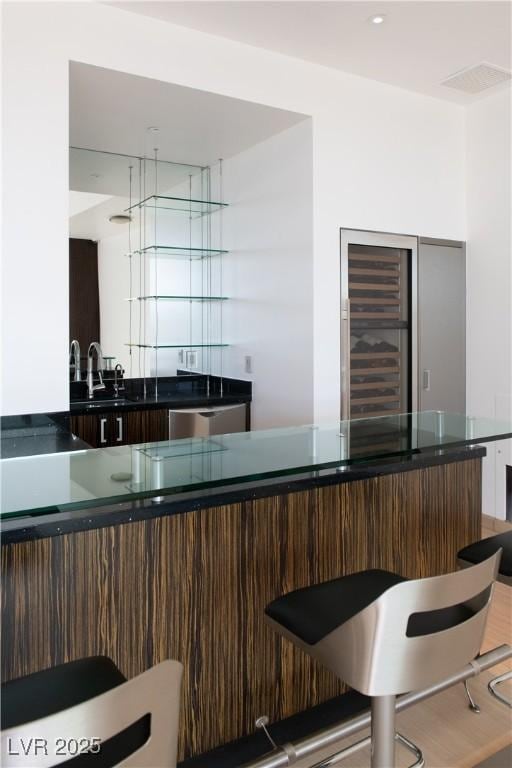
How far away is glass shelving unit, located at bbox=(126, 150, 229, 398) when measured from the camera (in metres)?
4.57

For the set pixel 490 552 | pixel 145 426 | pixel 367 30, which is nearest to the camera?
pixel 490 552

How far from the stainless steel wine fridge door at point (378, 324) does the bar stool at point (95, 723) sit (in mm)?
2794

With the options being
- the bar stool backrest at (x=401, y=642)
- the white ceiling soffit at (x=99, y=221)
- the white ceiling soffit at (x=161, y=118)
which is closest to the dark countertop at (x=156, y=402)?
the white ceiling soffit at (x=99, y=221)

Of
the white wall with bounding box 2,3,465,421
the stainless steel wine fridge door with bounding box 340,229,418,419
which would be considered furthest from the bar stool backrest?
the stainless steel wine fridge door with bounding box 340,229,418,419

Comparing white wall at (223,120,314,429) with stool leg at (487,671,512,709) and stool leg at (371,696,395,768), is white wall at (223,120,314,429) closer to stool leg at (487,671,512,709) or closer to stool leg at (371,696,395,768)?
stool leg at (487,671,512,709)

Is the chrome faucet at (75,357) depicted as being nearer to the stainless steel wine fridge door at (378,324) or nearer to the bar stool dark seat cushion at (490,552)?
the stainless steel wine fridge door at (378,324)

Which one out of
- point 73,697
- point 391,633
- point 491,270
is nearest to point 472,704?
point 391,633

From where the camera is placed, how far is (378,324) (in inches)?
160

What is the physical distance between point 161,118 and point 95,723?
11.0 feet

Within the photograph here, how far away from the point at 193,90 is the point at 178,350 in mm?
1921

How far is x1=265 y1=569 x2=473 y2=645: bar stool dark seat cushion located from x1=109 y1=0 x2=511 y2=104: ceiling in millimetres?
2540

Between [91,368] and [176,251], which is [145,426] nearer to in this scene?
[91,368]

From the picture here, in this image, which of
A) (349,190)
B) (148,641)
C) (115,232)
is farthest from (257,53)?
(148,641)

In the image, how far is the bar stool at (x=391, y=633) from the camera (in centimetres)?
137
